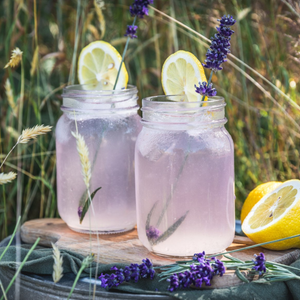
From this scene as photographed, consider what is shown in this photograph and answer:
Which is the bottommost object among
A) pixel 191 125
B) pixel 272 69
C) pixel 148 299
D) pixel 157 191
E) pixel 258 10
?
pixel 148 299

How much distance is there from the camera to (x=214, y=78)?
6.03ft

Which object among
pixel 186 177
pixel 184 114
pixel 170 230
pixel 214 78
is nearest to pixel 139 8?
pixel 184 114

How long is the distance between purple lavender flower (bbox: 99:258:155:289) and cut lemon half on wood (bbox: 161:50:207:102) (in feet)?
1.31

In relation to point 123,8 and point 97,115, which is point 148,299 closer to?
point 97,115

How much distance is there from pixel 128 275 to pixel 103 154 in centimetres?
37

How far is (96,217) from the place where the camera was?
123cm

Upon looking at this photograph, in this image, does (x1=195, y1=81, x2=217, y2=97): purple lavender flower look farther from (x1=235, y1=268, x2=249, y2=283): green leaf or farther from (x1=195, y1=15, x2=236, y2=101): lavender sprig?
(x1=235, y1=268, x2=249, y2=283): green leaf

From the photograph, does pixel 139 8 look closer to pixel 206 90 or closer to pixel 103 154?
pixel 206 90

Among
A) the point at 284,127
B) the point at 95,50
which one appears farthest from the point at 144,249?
the point at 284,127

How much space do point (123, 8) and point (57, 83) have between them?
500 mm

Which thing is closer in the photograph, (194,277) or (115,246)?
(194,277)

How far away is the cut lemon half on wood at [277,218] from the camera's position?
107cm

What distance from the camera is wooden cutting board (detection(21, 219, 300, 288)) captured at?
106cm

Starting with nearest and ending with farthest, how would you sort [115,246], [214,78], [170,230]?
1. [170,230]
2. [115,246]
3. [214,78]
